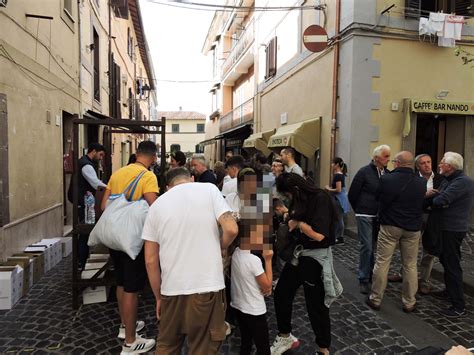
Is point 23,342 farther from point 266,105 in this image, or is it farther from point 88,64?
point 266,105

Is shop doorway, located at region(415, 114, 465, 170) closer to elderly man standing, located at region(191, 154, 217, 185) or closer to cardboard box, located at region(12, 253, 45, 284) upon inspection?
elderly man standing, located at region(191, 154, 217, 185)

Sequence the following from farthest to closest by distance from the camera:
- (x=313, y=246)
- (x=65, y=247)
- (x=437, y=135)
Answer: (x=437, y=135), (x=65, y=247), (x=313, y=246)

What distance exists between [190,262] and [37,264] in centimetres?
370

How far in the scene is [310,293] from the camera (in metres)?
2.92

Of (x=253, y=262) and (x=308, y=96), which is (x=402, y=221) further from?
(x=308, y=96)

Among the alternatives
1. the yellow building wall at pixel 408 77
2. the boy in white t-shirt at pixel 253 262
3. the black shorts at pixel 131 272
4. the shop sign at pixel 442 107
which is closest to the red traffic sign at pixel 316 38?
the yellow building wall at pixel 408 77

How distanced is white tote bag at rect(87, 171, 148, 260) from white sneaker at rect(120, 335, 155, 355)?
2.58ft

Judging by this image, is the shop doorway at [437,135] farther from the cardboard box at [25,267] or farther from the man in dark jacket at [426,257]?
the cardboard box at [25,267]

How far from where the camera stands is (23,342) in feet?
10.9

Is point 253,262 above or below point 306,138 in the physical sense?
below

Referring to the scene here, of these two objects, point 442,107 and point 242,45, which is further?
point 242,45

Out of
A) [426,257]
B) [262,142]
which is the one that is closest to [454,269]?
[426,257]

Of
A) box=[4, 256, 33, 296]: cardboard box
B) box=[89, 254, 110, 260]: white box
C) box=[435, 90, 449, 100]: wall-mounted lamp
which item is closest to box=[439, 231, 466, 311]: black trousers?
box=[89, 254, 110, 260]: white box

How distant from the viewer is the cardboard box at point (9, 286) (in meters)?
3.99
